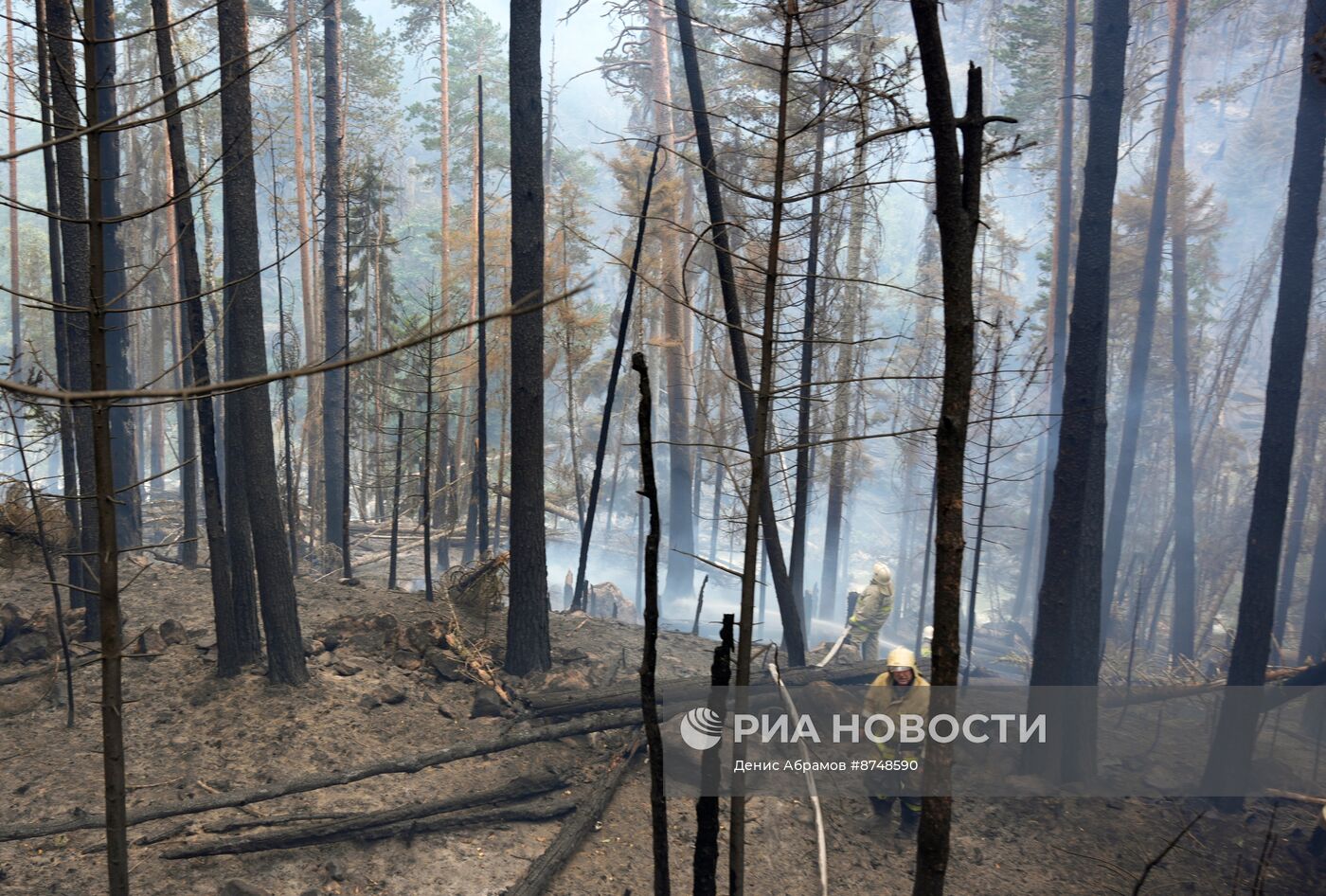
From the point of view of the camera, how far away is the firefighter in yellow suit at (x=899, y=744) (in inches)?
299

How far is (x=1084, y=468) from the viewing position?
8914 mm

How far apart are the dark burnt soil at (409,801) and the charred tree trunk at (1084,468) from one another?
1.02m

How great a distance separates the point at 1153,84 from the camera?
42.3 m

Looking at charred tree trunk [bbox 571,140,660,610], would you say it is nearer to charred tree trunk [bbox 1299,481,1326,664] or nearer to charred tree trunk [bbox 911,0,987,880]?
charred tree trunk [bbox 911,0,987,880]

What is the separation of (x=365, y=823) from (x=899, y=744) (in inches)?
203

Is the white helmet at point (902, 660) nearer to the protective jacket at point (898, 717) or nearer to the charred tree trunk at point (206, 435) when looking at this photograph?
the protective jacket at point (898, 717)

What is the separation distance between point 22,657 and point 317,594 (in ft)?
12.3

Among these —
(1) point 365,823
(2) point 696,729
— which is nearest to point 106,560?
(1) point 365,823

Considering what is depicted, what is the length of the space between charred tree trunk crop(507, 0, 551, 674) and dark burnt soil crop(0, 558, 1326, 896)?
1.23 meters

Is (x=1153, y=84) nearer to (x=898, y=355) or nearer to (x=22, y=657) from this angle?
(x=898, y=355)

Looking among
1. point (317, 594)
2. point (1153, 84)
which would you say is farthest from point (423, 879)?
point (1153, 84)

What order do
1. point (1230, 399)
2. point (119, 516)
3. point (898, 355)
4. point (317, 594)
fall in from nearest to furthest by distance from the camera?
point (317, 594)
point (119, 516)
point (898, 355)
point (1230, 399)
